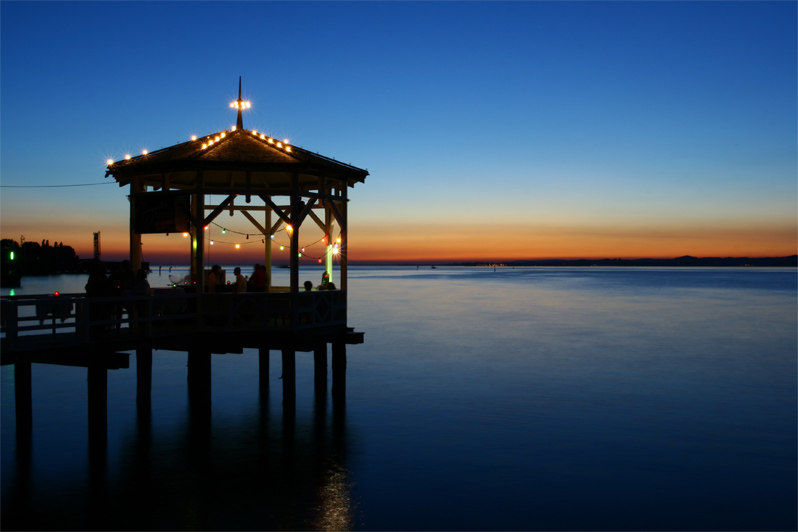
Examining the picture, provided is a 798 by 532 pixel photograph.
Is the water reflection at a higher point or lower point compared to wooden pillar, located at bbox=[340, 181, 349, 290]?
lower

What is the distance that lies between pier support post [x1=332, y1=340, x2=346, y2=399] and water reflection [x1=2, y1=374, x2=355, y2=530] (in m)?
1.70

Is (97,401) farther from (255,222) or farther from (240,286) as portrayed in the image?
(255,222)

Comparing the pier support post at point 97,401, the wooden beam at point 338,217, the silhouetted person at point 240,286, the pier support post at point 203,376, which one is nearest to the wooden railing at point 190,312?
the pier support post at point 97,401

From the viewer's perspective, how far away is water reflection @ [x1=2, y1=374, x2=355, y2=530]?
992cm

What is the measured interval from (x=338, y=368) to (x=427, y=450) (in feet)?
13.5

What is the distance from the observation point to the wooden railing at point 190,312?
12438mm

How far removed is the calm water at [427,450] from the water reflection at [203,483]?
45 millimetres

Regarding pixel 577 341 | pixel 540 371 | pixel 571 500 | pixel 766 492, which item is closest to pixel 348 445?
pixel 571 500

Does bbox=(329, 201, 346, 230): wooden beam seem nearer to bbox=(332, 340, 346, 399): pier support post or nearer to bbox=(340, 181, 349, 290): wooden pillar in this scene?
bbox=(340, 181, 349, 290): wooden pillar

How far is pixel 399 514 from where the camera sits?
10414mm

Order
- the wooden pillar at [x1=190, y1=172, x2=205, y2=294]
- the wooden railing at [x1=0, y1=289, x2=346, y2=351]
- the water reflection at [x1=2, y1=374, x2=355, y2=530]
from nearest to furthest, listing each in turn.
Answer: the water reflection at [x1=2, y1=374, x2=355, y2=530]
the wooden railing at [x1=0, y1=289, x2=346, y2=351]
the wooden pillar at [x1=190, y1=172, x2=205, y2=294]

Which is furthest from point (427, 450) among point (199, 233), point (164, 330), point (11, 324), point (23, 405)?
point (23, 405)

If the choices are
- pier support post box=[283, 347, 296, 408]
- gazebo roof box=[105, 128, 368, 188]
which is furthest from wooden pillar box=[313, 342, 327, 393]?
gazebo roof box=[105, 128, 368, 188]

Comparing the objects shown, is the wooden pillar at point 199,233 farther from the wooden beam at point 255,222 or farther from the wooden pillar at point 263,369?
the wooden pillar at point 263,369
